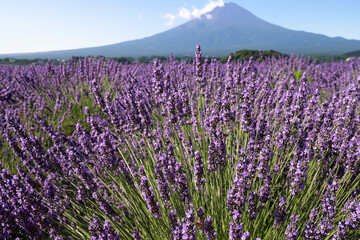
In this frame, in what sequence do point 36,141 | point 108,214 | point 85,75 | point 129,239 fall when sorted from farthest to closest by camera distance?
point 85,75, point 36,141, point 108,214, point 129,239

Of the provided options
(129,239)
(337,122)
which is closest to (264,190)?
(337,122)

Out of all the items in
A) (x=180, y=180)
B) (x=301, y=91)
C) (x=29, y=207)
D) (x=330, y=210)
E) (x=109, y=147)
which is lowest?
(x=29, y=207)

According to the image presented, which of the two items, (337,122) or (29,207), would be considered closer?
(29,207)

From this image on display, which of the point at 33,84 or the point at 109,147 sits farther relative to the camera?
the point at 33,84

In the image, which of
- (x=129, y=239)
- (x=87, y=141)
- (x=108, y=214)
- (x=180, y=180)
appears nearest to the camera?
(x=180, y=180)

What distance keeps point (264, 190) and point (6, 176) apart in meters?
1.84

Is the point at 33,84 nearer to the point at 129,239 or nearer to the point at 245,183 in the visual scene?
the point at 129,239

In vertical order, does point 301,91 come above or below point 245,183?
above

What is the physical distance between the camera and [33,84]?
21.4ft

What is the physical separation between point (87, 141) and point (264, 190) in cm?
153

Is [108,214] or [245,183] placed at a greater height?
[245,183]

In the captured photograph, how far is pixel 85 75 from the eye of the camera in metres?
6.43

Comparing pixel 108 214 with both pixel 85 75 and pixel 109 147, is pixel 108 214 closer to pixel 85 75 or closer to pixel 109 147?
pixel 109 147

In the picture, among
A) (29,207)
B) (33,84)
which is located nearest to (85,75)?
(33,84)
